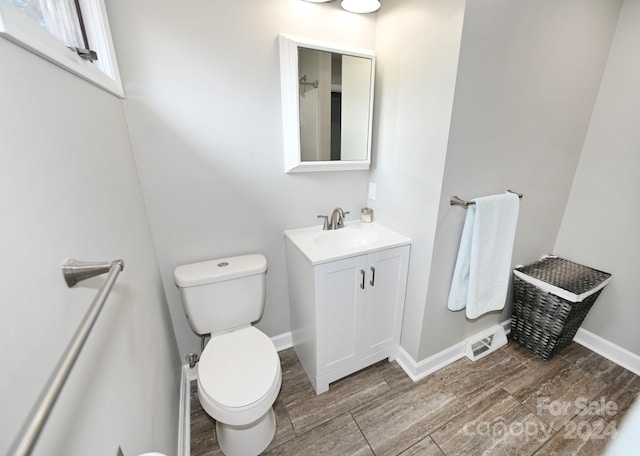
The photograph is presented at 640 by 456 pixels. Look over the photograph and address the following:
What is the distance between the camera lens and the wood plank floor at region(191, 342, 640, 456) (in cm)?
132

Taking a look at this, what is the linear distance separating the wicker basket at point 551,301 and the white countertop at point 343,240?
3.28 ft

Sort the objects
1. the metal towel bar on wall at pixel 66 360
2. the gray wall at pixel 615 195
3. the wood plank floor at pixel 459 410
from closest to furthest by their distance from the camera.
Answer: the metal towel bar on wall at pixel 66 360 → the wood plank floor at pixel 459 410 → the gray wall at pixel 615 195

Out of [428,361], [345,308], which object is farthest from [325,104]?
[428,361]

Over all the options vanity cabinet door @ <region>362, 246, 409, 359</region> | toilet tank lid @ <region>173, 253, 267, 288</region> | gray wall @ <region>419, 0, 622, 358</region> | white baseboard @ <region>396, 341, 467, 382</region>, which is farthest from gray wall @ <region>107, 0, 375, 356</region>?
white baseboard @ <region>396, 341, 467, 382</region>

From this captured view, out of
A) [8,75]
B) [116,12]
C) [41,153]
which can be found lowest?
[41,153]

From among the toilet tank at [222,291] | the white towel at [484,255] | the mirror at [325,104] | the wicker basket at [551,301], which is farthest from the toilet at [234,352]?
the wicker basket at [551,301]

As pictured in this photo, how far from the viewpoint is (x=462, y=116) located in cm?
123

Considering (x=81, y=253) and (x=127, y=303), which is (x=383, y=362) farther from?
(x=81, y=253)

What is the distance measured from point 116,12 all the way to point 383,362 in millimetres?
2379

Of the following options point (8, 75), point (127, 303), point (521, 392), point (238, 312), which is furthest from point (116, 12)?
point (521, 392)

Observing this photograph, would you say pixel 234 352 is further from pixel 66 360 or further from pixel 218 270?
pixel 66 360

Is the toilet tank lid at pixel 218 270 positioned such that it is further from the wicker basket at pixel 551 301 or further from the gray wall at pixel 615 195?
the gray wall at pixel 615 195

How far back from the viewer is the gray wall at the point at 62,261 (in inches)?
15.6

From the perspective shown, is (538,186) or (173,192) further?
(538,186)
